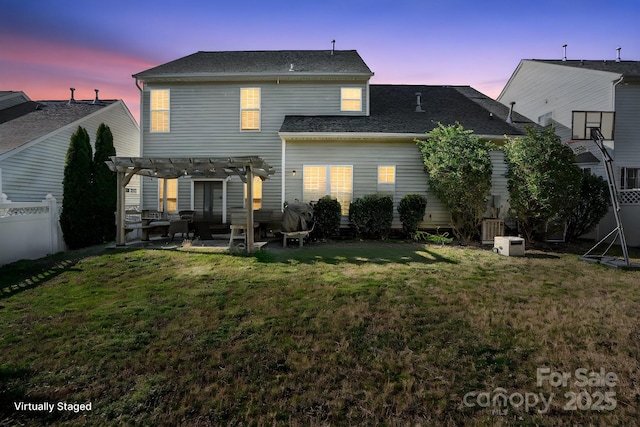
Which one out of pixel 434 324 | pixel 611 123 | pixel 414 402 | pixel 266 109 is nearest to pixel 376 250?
pixel 434 324

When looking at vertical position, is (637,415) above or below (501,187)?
below

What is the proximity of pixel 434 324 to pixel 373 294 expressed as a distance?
129cm

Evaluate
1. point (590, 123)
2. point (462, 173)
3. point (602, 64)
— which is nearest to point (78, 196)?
point (462, 173)

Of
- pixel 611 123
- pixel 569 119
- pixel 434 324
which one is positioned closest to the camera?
pixel 434 324

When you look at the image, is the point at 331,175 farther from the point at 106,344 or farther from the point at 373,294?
the point at 106,344

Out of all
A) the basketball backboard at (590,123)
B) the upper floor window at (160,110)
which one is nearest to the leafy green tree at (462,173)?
the basketball backboard at (590,123)

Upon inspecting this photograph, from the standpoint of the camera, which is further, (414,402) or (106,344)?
(106,344)

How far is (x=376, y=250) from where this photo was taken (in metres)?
8.98

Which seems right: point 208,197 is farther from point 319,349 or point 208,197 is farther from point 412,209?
point 319,349

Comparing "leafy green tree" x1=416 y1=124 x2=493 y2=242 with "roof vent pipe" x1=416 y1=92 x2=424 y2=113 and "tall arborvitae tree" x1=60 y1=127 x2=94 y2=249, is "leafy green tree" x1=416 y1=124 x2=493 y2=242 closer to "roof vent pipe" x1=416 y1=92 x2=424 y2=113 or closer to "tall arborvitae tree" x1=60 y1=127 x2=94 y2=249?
"roof vent pipe" x1=416 y1=92 x2=424 y2=113

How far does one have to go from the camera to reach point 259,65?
43.1 ft

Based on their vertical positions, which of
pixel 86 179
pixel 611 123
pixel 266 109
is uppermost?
pixel 266 109

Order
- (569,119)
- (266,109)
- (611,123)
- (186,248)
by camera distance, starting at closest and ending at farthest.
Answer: (186,248) → (611,123) → (266,109) → (569,119)

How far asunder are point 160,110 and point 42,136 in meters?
4.91
